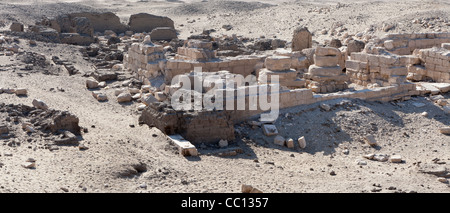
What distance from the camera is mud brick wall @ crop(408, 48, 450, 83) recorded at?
15711 millimetres

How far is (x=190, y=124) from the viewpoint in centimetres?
1057

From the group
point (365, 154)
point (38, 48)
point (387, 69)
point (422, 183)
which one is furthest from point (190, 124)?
point (38, 48)

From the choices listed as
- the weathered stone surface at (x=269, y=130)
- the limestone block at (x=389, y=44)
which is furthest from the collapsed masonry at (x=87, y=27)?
the weathered stone surface at (x=269, y=130)

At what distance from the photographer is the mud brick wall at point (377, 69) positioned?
14.3m

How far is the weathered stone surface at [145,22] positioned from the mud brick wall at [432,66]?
1752cm

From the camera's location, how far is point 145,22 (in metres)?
30.5

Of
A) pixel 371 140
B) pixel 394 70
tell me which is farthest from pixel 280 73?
pixel 394 70

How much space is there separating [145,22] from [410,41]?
1709 cm

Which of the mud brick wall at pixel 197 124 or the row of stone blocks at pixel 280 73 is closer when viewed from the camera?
the mud brick wall at pixel 197 124

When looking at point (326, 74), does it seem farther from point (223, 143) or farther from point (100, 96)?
point (100, 96)

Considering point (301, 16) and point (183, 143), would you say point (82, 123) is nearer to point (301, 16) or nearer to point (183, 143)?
point (183, 143)

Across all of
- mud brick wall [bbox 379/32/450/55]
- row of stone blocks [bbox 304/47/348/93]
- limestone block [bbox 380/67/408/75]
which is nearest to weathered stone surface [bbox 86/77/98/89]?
row of stone blocks [bbox 304/47/348/93]

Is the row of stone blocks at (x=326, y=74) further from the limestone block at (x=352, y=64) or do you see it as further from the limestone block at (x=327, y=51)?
the limestone block at (x=352, y=64)

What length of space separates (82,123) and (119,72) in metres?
6.43
